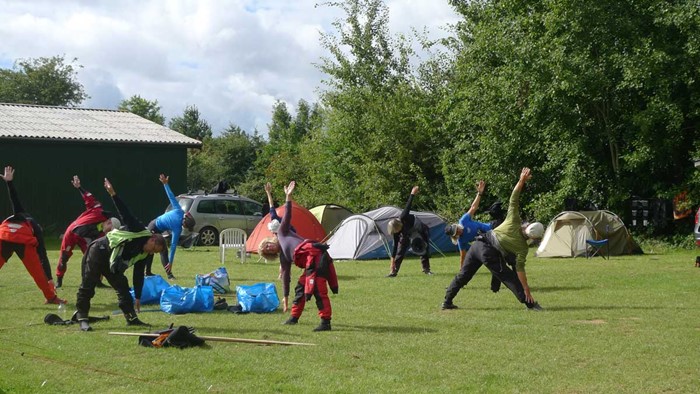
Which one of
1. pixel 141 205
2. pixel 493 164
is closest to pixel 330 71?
pixel 141 205

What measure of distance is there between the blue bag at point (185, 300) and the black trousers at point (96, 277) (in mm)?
1236

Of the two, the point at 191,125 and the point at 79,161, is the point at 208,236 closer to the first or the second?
the point at 79,161

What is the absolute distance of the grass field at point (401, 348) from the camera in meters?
7.65

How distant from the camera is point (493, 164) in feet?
87.9

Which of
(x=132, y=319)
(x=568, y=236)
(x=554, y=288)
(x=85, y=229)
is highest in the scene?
(x=85, y=229)

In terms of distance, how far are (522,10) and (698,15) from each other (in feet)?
18.1

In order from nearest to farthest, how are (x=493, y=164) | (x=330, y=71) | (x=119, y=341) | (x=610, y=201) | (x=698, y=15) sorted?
(x=119, y=341), (x=698, y=15), (x=610, y=201), (x=493, y=164), (x=330, y=71)

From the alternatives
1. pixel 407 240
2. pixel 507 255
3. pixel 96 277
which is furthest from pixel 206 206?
pixel 96 277


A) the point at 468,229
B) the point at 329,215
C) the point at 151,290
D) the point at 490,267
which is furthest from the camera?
the point at 329,215

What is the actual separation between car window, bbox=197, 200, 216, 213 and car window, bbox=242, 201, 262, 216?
1.14 meters

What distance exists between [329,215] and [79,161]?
38.5 feet

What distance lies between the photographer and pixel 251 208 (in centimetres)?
2883

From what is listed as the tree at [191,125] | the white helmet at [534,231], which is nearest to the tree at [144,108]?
the tree at [191,125]

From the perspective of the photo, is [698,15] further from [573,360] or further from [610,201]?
[573,360]
